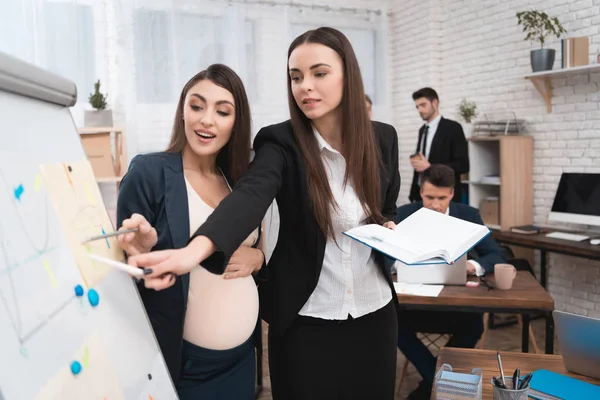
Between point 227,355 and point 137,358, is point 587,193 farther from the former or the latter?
point 137,358

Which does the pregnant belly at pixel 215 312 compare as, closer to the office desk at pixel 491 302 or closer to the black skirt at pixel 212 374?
the black skirt at pixel 212 374

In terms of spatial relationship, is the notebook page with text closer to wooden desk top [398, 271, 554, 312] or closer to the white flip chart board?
the white flip chart board

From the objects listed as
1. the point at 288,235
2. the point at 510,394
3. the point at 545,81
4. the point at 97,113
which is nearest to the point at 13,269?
the point at 288,235

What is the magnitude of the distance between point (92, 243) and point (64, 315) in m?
0.18

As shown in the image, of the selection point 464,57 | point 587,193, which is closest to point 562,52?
point 587,193

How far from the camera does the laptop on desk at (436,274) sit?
2600 mm

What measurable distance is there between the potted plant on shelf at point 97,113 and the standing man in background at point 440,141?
8.29ft

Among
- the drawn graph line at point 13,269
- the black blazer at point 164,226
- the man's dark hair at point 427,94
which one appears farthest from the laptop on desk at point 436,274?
the man's dark hair at point 427,94

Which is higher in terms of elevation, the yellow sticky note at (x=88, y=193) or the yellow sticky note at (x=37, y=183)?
the yellow sticky note at (x=37, y=183)

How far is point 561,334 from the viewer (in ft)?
4.84

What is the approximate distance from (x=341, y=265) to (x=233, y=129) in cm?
48

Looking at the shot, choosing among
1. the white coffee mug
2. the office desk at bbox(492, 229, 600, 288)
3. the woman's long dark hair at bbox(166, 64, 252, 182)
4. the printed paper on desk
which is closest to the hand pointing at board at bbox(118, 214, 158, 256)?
the woman's long dark hair at bbox(166, 64, 252, 182)

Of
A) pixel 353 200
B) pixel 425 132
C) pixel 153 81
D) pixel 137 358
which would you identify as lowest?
pixel 137 358

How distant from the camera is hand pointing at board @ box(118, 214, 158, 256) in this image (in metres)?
1.10
